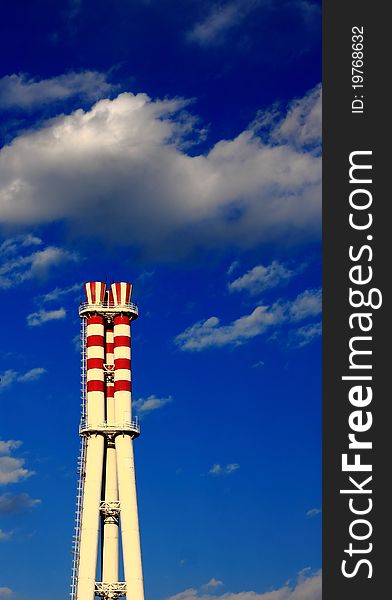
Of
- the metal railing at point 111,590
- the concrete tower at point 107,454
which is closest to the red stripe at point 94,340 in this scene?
the concrete tower at point 107,454

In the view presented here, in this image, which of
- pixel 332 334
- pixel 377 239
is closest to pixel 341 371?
pixel 332 334

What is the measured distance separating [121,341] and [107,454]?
39.2 ft

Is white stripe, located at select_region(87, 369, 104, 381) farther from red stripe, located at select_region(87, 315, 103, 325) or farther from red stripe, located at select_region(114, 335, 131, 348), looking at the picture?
red stripe, located at select_region(87, 315, 103, 325)

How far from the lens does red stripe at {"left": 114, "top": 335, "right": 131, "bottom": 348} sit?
111m

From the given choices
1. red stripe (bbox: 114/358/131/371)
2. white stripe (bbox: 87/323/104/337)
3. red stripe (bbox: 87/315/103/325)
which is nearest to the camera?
red stripe (bbox: 114/358/131/371)

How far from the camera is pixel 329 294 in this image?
50000 mm

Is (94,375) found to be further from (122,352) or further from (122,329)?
(122,329)

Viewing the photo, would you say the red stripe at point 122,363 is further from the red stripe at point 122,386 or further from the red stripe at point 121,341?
the red stripe at point 122,386

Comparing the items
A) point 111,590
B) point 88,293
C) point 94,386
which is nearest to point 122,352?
point 94,386

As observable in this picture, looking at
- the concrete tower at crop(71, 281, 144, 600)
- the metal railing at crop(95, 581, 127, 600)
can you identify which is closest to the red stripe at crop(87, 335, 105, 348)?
the concrete tower at crop(71, 281, 144, 600)

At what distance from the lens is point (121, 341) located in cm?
11112

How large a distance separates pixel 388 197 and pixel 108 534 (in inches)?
2645

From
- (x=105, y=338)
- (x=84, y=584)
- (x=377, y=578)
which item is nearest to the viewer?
(x=377, y=578)

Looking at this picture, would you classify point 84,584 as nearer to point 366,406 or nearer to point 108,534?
point 108,534
